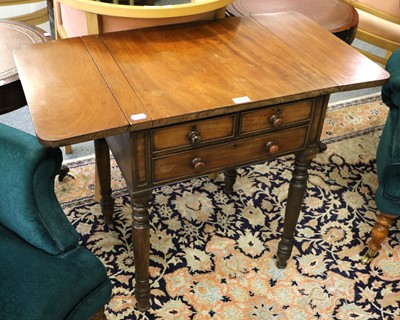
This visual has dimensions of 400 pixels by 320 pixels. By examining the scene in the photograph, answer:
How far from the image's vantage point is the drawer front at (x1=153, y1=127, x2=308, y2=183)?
1.28m

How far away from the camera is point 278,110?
4.33 ft

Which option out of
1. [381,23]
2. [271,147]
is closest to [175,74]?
[271,147]

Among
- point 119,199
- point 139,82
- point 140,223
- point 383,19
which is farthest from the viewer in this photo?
point 383,19

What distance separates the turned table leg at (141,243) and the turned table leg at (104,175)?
0.39 m

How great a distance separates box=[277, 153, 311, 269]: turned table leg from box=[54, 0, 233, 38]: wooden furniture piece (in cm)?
53

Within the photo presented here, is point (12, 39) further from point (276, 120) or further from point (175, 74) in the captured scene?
point (276, 120)

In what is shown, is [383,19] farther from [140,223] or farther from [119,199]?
[140,223]

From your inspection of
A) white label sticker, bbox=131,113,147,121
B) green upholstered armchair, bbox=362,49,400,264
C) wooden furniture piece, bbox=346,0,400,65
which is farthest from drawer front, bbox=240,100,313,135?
wooden furniture piece, bbox=346,0,400,65

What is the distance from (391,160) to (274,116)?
0.54 meters

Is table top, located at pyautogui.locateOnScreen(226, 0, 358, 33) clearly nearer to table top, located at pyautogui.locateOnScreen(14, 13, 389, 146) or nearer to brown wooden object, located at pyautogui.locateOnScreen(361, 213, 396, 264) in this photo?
table top, located at pyautogui.locateOnScreen(14, 13, 389, 146)

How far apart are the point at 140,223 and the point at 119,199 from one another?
652 millimetres

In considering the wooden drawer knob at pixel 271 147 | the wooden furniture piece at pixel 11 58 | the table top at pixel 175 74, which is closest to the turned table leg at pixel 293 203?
the wooden drawer knob at pixel 271 147

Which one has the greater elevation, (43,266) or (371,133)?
(43,266)

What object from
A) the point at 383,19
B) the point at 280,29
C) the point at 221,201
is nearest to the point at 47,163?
the point at 280,29
